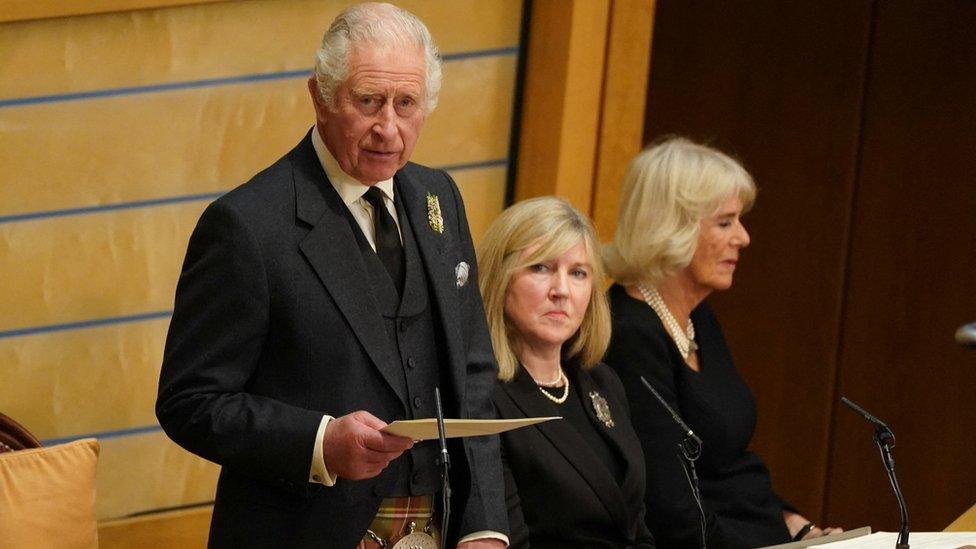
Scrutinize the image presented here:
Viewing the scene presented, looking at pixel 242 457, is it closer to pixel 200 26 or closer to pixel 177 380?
pixel 177 380

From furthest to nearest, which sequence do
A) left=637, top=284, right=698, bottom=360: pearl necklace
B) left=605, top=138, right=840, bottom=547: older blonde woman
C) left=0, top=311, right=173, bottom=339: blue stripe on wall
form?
left=637, top=284, right=698, bottom=360: pearl necklace
left=605, top=138, right=840, bottom=547: older blonde woman
left=0, top=311, right=173, bottom=339: blue stripe on wall

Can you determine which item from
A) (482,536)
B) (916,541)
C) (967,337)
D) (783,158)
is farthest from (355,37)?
(783,158)

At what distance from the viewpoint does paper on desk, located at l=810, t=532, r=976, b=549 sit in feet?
A: 9.29

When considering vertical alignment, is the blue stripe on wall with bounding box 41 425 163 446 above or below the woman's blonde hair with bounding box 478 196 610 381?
below

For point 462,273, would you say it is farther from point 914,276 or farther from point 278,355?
point 914,276

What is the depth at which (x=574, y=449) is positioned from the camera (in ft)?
11.3

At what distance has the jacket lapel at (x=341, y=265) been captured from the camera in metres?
2.65

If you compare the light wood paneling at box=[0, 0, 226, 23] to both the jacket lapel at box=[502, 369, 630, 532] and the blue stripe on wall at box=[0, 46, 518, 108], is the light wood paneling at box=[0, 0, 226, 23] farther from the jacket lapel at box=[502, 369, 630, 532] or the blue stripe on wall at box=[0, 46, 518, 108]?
the jacket lapel at box=[502, 369, 630, 532]

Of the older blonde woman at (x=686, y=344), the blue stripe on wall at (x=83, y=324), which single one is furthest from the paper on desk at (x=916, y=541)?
the blue stripe on wall at (x=83, y=324)

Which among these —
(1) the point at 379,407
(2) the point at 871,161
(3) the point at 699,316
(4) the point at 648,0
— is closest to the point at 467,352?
(1) the point at 379,407

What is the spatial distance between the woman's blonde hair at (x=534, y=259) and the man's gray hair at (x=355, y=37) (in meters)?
0.91

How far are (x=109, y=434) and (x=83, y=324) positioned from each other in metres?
0.28

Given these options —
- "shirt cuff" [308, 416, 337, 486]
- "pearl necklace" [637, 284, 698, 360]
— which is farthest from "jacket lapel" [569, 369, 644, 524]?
"shirt cuff" [308, 416, 337, 486]

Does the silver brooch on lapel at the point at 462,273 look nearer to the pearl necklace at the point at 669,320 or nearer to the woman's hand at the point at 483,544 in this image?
the woman's hand at the point at 483,544
